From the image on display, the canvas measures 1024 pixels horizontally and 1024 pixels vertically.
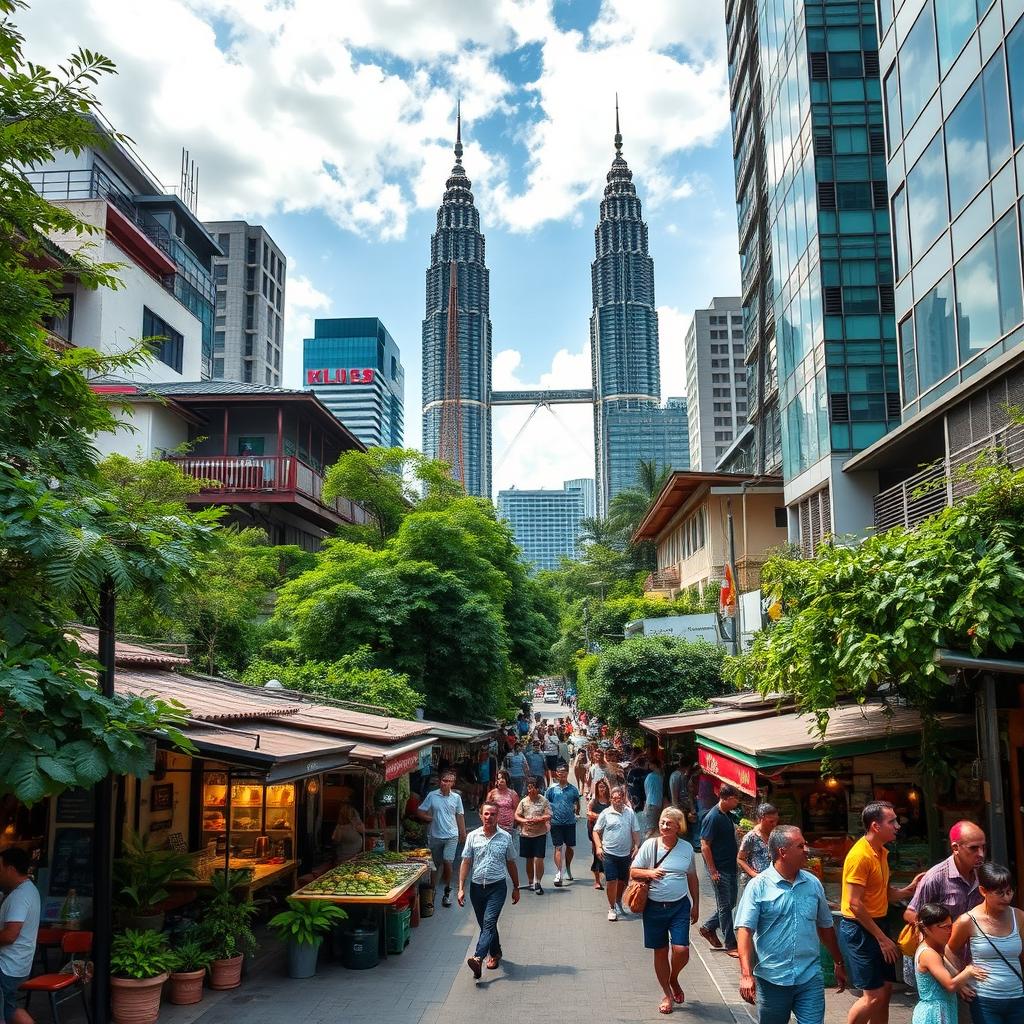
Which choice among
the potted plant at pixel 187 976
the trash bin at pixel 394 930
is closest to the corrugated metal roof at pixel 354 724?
the trash bin at pixel 394 930

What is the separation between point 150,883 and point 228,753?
6.33 feet

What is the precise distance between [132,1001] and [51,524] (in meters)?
4.37

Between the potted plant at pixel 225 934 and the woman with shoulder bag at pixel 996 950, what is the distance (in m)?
Answer: 6.37

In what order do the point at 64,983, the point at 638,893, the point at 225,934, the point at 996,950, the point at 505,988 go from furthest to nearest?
the point at 225,934, the point at 505,988, the point at 638,893, the point at 64,983, the point at 996,950

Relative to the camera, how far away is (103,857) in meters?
7.07

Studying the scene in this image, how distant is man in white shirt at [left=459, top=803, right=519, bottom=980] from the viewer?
905cm

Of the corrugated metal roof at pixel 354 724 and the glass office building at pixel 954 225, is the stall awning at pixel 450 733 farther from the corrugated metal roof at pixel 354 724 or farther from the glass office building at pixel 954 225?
the glass office building at pixel 954 225

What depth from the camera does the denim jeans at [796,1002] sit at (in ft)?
19.5

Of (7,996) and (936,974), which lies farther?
(7,996)

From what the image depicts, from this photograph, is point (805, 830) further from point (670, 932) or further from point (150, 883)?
point (150, 883)

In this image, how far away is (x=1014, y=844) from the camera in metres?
9.88

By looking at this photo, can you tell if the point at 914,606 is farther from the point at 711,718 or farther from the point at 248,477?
the point at 248,477

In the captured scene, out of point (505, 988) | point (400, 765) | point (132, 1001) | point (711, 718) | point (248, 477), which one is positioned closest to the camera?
point (132, 1001)

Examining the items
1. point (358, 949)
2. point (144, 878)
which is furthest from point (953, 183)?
point (144, 878)
